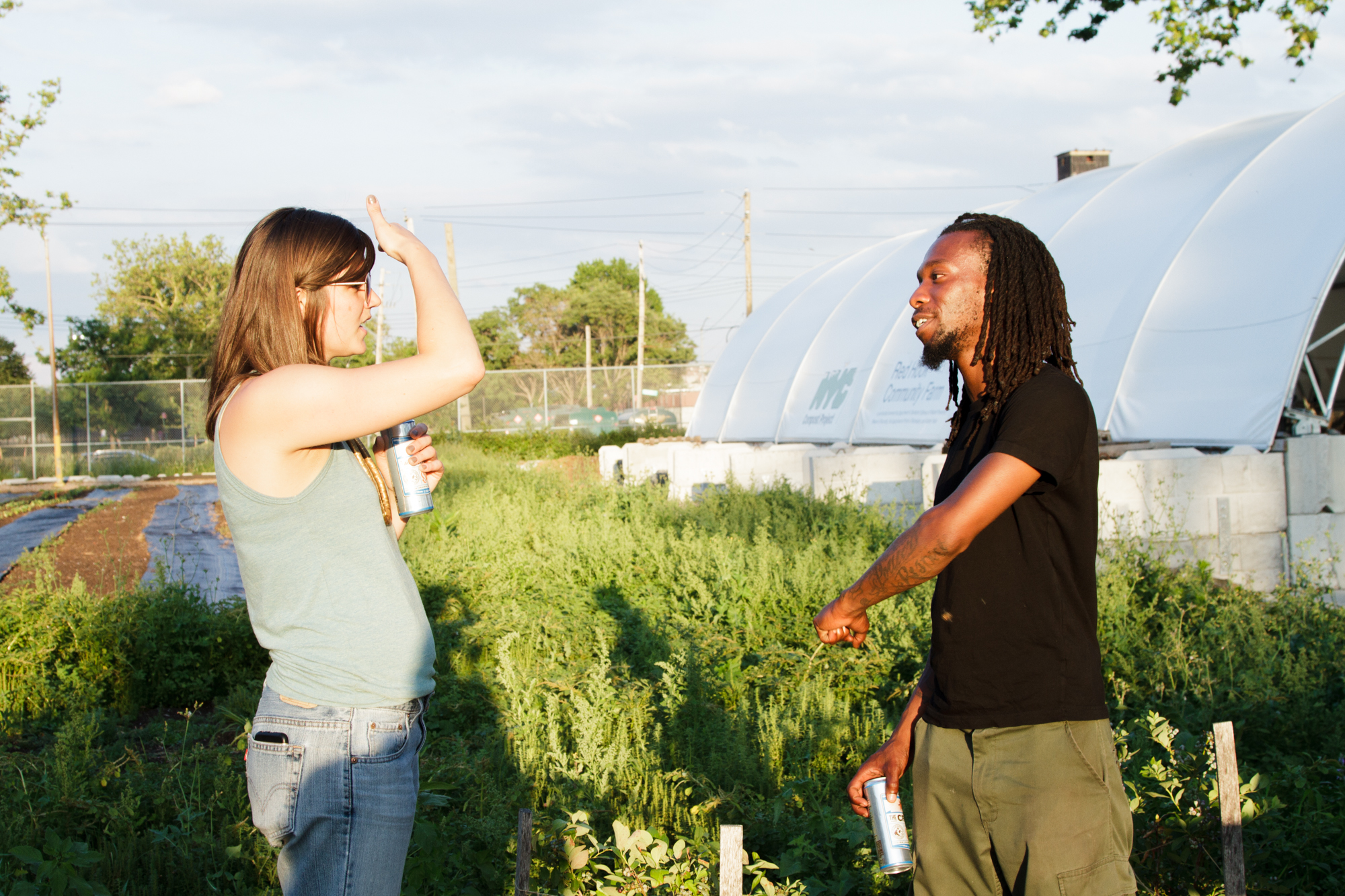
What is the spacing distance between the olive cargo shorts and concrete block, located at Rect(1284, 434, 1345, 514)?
7245 mm

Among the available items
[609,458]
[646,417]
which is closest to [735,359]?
[609,458]

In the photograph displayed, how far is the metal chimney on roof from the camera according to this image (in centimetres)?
1673

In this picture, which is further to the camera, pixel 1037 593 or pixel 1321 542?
pixel 1321 542

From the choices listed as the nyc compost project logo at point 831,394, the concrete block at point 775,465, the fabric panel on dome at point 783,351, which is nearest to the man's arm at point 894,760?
the concrete block at point 775,465

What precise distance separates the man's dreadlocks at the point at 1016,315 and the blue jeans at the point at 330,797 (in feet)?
4.78

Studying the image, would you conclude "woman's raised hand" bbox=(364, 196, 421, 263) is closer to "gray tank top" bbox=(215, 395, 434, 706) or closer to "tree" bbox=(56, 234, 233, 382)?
"gray tank top" bbox=(215, 395, 434, 706)

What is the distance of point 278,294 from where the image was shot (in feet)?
6.23

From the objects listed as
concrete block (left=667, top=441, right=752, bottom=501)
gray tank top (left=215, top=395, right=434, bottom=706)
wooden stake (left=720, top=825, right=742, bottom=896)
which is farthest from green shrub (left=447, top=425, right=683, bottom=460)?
gray tank top (left=215, top=395, right=434, bottom=706)

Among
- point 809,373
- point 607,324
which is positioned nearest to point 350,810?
point 809,373

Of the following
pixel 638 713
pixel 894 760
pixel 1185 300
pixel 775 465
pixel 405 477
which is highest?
pixel 1185 300

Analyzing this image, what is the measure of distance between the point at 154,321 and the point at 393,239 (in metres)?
43.6

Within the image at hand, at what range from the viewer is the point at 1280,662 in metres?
5.39

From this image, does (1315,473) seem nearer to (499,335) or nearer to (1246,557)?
(1246,557)

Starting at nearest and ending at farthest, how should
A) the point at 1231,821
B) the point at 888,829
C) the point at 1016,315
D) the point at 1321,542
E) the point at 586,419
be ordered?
the point at 1016,315, the point at 888,829, the point at 1231,821, the point at 1321,542, the point at 586,419
